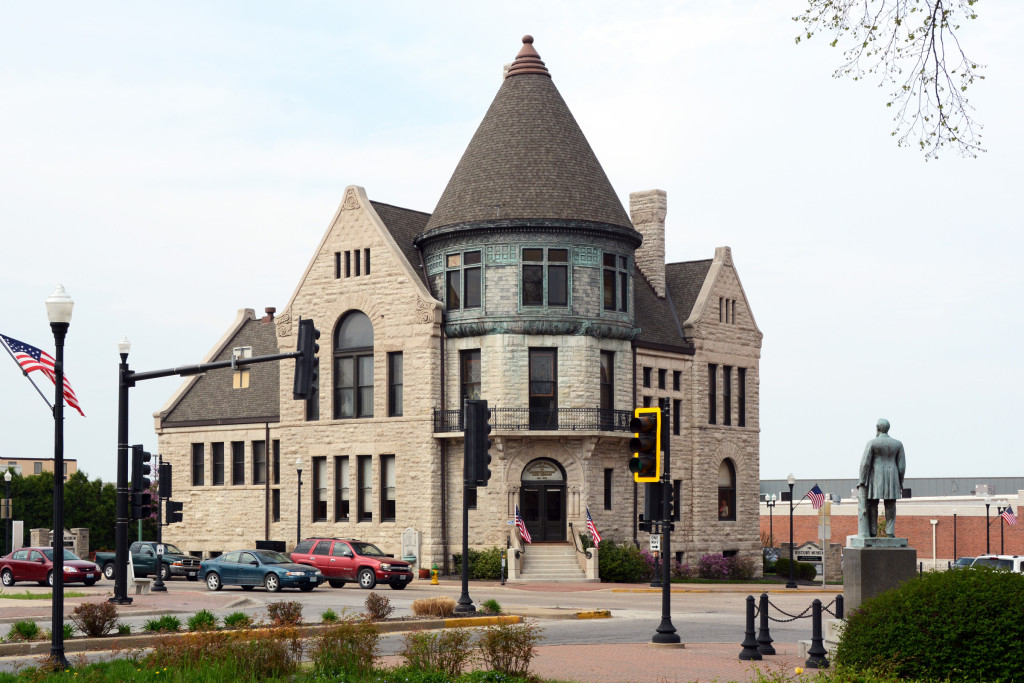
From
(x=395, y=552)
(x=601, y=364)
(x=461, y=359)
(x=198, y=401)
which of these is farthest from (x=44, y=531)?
(x=601, y=364)

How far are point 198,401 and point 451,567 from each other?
1768 centimetres

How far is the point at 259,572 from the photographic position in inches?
1506

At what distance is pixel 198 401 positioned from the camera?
193 feet

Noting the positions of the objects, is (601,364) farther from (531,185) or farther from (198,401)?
(198,401)

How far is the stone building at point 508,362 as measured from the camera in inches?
1818

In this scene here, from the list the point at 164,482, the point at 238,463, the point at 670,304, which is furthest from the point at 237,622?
the point at 238,463

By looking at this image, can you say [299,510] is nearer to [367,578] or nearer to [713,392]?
[367,578]

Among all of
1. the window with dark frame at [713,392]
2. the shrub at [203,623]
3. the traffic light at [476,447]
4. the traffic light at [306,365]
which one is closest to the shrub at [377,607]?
A: the traffic light at [476,447]

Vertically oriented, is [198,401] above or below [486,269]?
below

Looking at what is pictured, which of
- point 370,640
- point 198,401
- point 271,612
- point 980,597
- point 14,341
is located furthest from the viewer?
point 198,401

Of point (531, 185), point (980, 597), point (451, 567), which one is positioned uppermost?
point (531, 185)

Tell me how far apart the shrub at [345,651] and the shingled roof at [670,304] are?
34697 millimetres

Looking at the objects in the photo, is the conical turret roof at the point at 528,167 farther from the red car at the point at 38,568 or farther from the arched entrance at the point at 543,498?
the red car at the point at 38,568

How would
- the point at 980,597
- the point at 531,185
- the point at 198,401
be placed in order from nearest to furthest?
1. the point at 980,597
2. the point at 531,185
3. the point at 198,401
